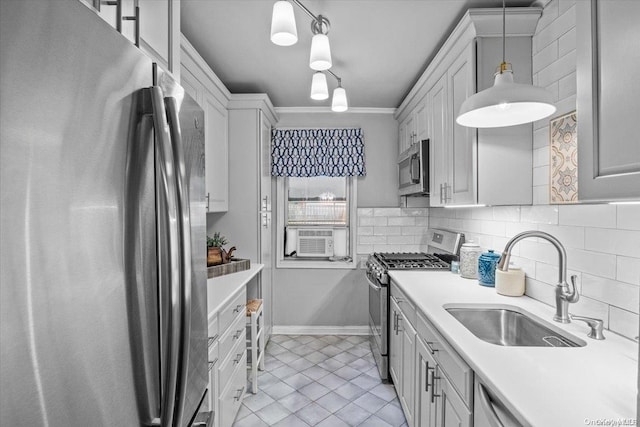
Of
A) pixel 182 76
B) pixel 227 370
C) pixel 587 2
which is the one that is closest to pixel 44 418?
pixel 587 2

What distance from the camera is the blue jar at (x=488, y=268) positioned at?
6.88 feet

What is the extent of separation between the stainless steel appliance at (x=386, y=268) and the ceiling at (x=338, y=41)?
149 centimetres

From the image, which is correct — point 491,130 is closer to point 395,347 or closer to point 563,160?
point 563,160

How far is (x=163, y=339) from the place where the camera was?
740mm

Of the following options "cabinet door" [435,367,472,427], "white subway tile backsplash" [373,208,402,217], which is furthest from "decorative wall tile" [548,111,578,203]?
"white subway tile backsplash" [373,208,402,217]

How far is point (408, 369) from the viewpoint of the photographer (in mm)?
2131

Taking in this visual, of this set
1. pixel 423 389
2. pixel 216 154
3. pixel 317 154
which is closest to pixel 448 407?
pixel 423 389

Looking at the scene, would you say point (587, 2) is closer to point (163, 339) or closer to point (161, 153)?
point (161, 153)

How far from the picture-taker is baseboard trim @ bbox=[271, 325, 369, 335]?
12.7ft

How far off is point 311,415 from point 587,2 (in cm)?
256

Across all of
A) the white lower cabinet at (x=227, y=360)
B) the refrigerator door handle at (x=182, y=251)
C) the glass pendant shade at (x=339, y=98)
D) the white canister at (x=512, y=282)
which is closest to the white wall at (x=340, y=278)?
the glass pendant shade at (x=339, y=98)

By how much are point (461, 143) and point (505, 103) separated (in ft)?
3.04

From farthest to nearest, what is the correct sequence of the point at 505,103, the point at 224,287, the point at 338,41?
1. the point at 338,41
2. the point at 224,287
3. the point at 505,103

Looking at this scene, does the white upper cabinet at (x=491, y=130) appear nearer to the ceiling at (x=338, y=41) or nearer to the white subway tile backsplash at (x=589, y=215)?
the ceiling at (x=338, y=41)
